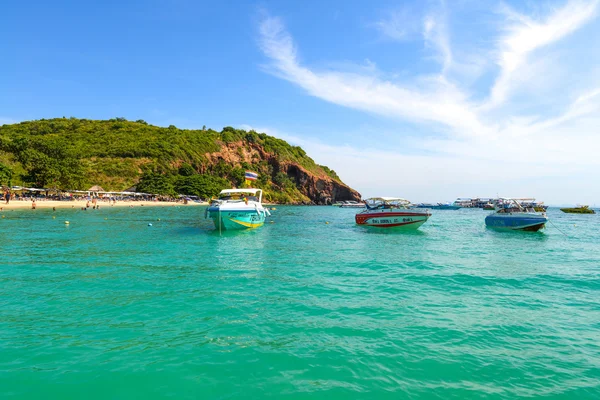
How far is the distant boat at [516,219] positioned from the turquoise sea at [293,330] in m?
23.5

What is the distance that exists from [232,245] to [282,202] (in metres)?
133

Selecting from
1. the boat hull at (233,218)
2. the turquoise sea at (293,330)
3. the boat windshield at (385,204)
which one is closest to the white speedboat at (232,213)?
the boat hull at (233,218)

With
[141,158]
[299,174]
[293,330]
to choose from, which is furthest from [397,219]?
[299,174]

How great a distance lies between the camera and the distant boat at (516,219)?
37.8 metres

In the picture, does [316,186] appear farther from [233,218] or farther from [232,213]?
[232,213]

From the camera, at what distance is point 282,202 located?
158 metres

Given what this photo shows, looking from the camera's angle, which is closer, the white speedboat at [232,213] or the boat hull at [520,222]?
the white speedboat at [232,213]

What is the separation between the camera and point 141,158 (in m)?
121

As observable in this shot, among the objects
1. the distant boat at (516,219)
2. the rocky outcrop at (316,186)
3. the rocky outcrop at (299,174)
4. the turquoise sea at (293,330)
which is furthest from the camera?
the rocky outcrop at (316,186)

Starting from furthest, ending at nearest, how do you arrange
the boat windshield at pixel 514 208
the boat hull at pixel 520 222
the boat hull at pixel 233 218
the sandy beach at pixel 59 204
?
the sandy beach at pixel 59 204
the boat windshield at pixel 514 208
the boat hull at pixel 520 222
the boat hull at pixel 233 218

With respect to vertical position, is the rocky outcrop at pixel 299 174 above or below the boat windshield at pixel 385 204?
above

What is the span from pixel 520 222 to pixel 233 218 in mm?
32183

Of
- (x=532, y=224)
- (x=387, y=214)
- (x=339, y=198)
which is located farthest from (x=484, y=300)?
(x=339, y=198)

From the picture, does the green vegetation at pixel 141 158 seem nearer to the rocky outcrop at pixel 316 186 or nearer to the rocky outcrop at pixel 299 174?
the rocky outcrop at pixel 299 174
